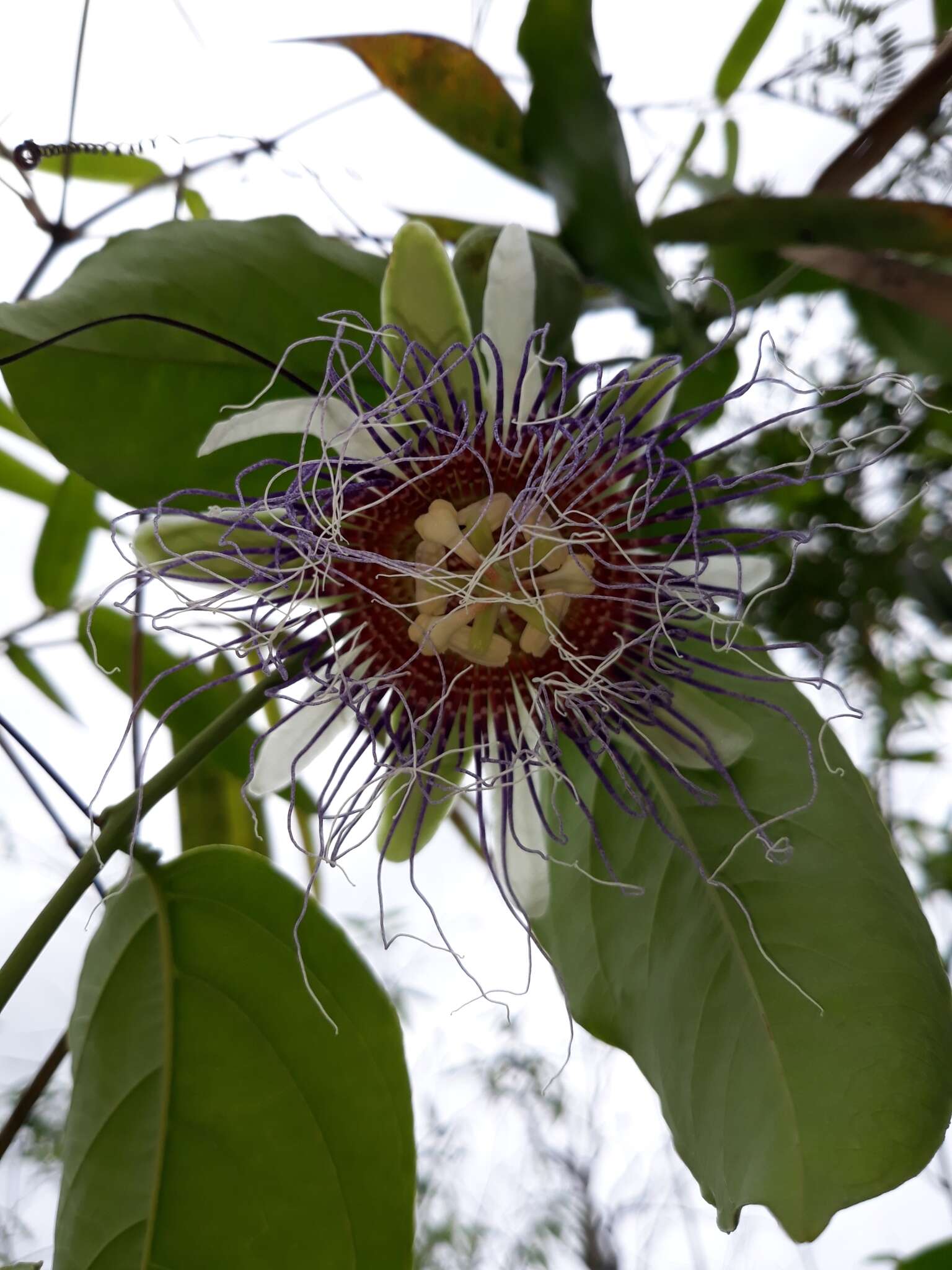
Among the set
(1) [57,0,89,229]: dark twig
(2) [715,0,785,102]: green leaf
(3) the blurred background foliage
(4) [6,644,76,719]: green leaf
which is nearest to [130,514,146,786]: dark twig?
(3) the blurred background foliage

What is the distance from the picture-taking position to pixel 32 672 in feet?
3.03

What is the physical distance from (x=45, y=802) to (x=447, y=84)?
0.53 meters

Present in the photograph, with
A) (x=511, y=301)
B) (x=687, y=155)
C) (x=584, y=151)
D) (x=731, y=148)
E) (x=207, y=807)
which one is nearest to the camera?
(x=511, y=301)

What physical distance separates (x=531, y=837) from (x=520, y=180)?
17.9 inches

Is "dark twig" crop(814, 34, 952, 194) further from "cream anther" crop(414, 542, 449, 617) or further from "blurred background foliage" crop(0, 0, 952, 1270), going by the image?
"cream anther" crop(414, 542, 449, 617)

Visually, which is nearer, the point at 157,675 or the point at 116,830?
the point at 116,830

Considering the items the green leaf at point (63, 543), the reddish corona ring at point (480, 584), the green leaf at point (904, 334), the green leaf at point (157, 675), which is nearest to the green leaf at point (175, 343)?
the reddish corona ring at point (480, 584)

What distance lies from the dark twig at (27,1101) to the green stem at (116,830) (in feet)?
0.37

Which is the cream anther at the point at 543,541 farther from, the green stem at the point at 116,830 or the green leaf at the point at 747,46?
the green leaf at the point at 747,46

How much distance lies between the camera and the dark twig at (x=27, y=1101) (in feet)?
1.89

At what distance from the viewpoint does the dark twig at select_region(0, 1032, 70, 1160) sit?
58cm

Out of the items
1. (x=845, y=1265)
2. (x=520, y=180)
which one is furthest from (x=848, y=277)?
(x=845, y=1265)

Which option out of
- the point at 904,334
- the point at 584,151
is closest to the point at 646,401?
the point at 584,151

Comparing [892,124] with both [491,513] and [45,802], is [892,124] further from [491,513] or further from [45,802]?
[45,802]
